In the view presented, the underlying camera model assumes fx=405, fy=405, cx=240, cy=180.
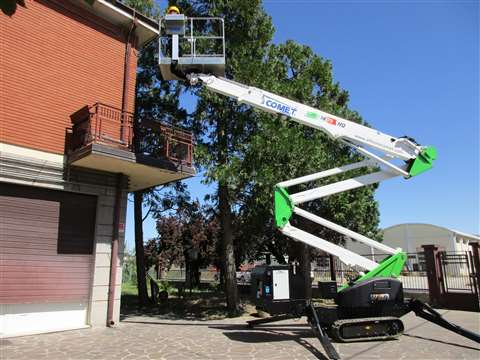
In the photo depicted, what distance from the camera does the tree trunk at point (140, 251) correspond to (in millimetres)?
17969

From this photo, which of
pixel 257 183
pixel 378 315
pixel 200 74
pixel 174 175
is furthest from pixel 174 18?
pixel 378 315

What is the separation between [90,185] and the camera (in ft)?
38.7

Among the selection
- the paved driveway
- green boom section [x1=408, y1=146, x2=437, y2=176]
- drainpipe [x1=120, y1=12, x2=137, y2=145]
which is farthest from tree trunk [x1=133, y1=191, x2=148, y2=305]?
green boom section [x1=408, y1=146, x2=437, y2=176]

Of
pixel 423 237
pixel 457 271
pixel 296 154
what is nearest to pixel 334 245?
pixel 296 154

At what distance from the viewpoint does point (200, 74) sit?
10.3 m

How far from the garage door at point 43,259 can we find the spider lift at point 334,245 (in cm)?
471

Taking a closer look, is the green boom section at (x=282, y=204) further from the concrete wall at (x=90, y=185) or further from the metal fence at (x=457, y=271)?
the metal fence at (x=457, y=271)

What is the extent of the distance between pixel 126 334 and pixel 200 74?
697cm

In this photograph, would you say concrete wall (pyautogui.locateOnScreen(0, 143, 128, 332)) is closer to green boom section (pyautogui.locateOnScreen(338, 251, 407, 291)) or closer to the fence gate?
green boom section (pyautogui.locateOnScreen(338, 251, 407, 291))

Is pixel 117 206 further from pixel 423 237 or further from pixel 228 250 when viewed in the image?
pixel 423 237

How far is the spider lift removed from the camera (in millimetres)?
9641

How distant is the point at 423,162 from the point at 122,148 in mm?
8459

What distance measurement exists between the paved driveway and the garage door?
596mm

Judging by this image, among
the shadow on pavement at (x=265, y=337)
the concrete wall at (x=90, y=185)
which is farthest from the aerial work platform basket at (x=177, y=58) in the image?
the shadow on pavement at (x=265, y=337)
